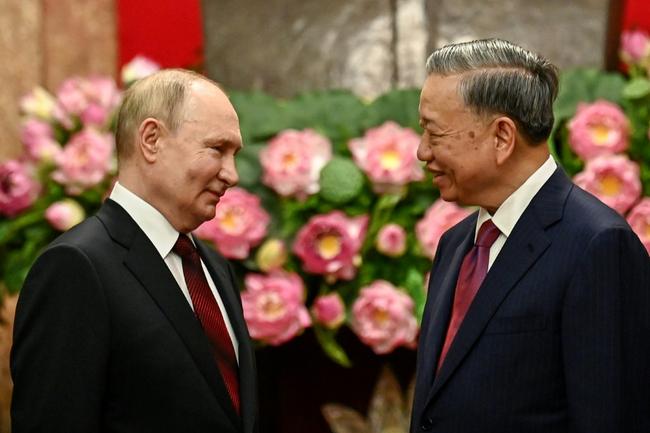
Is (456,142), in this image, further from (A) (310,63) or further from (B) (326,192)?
(A) (310,63)

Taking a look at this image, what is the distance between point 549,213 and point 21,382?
872 mm

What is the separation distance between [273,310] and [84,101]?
74cm

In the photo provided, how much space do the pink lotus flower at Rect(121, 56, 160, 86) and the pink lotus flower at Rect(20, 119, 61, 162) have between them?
225 millimetres

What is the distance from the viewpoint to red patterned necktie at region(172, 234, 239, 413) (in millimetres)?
1889

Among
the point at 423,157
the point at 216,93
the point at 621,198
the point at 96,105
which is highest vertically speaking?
the point at 216,93

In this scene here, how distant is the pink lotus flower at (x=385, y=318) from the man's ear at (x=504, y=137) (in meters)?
0.66

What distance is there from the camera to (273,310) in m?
2.48

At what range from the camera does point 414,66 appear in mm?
3002

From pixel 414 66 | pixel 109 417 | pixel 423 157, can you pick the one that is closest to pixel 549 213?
pixel 423 157

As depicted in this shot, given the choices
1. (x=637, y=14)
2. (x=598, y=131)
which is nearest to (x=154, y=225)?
(x=598, y=131)

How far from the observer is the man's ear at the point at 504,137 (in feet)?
6.15

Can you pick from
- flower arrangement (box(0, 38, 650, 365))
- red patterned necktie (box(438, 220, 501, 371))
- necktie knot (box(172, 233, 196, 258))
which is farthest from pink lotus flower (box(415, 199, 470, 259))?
necktie knot (box(172, 233, 196, 258))

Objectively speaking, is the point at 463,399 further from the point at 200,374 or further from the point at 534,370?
the point at 200,374

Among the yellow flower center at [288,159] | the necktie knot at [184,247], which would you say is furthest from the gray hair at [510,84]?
the yellow flower center at [288,159]
